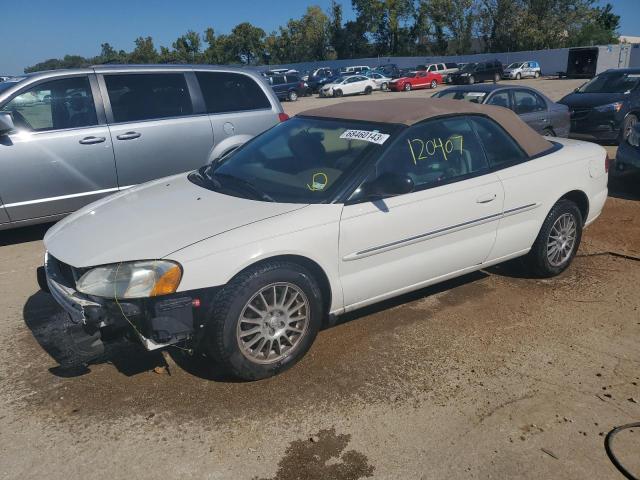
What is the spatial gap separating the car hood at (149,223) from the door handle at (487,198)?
→ 4.55 feet

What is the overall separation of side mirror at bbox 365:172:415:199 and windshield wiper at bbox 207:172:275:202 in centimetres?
63

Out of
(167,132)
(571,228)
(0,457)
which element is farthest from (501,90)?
(0,457)

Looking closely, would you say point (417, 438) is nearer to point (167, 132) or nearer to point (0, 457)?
point (0, 457)

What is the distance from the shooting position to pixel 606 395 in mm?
3141

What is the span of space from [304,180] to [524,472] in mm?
2128

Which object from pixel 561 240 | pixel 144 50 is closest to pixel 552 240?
pixel 561 240

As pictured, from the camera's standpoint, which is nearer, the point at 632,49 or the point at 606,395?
the point at 606,395

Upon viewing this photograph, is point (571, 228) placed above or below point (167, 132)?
below

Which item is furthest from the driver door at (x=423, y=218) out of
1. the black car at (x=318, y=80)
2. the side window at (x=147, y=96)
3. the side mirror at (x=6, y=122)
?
the black car at (x=318, y=80)

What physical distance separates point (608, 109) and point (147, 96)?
366 inches

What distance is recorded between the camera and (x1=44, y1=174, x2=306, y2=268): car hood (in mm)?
3102

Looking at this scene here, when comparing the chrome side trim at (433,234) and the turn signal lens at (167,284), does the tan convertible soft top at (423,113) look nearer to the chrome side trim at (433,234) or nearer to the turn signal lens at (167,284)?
the chrome side trim at (433,234)

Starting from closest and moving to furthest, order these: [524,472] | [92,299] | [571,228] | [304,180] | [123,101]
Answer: [524,472] < [92,299] < [304,180] < [571,228] < [123,101]

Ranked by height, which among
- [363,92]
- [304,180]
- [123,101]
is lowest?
[363,92]
